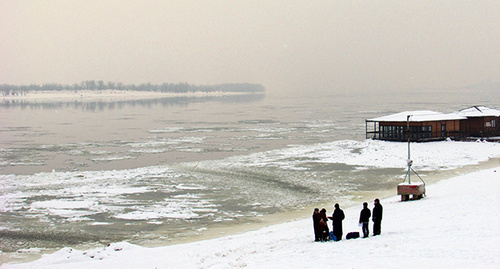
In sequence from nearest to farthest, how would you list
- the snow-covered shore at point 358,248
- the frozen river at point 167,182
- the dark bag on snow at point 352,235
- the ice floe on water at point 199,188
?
the snow-covered shore at point 358,248 < the dark bag on snow at point 352,235 < the frozen river at point 167,182 < the ice floe on water at point 199,188

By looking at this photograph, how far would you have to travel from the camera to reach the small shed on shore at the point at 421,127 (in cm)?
4862

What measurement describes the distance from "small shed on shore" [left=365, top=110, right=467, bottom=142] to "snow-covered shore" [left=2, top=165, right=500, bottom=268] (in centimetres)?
2792

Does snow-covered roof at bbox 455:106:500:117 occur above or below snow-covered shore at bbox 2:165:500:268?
above

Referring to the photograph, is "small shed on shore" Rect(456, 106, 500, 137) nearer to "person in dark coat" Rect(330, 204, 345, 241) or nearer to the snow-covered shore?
the snow-covered shore

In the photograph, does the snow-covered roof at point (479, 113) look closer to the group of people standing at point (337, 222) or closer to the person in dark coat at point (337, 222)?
the group of people standing at point (337, 222)

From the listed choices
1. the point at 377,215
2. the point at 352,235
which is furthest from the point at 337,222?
the point at 377,215

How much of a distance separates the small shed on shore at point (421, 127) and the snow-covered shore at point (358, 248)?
27918mm

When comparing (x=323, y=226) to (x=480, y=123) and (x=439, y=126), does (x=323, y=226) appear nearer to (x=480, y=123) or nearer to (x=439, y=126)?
(x=439, y=126)

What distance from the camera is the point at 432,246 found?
13227mm

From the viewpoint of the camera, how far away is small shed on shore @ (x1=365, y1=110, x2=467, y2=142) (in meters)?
48.6

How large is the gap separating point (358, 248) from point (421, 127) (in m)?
38.1

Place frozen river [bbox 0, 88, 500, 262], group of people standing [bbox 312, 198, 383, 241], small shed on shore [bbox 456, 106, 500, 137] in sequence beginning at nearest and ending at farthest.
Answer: group of people standing [bbox 312, 198, 383, 241] → frozen river [bbox 0, 88, 500, 262] → small shed on shore [bbox 456, 106, 500, 137]

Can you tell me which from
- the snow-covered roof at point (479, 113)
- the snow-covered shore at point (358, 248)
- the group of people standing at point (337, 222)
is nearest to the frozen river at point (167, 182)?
the snow-covered shore at point (358, 248)

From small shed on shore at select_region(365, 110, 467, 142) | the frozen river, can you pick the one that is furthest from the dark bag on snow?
small shed on shore at select_region(365, 110, 467, 142)
